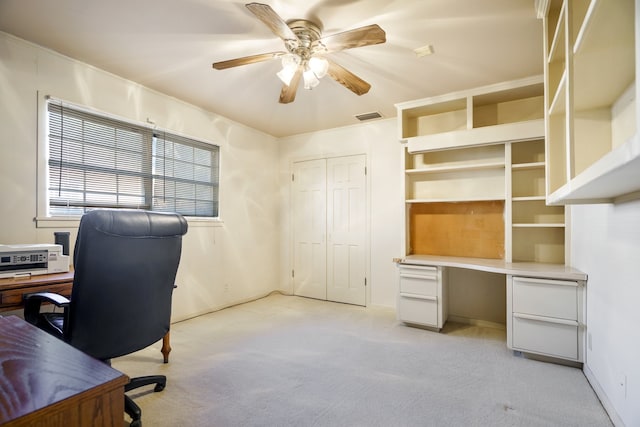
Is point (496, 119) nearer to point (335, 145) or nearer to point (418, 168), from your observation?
point (418, 168)

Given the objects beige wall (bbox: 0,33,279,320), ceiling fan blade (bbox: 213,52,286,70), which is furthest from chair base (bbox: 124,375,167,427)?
ceiling fan blade (bbox: 213,52,286,70)

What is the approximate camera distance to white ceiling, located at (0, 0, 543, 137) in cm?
203

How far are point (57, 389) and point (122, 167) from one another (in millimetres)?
2969

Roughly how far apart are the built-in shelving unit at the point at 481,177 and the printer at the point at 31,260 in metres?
3.23

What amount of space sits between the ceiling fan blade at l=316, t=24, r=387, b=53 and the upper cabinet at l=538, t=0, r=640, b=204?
0.91 m

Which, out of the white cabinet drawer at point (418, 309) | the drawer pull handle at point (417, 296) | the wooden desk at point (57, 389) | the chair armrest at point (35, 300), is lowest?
the white cabinet drawer at point (418, 309)

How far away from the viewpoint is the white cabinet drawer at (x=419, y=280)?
323cm

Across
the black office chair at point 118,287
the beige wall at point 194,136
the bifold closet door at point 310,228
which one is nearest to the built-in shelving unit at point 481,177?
the bifold closet door at point 310,228

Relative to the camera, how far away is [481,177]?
3520 millimetres

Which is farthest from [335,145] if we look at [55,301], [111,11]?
[55,301]

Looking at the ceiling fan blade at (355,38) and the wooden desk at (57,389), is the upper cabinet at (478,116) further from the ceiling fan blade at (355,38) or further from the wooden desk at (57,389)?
the wooden desk at (57,389)

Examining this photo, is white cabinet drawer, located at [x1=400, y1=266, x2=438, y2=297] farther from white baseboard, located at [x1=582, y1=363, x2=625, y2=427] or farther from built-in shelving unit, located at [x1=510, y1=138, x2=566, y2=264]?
white baseboard, located at [x1=582, y1=363, x2=625, y2=427]

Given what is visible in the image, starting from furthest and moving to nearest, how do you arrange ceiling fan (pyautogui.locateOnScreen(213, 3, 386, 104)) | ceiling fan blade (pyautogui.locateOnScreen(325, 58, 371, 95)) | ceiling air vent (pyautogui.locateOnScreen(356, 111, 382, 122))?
ceiling air vent (pyautogui.locateOnScreen(356, 111, 382, 122)) → ceiling fan blade (pyautogui.locateOnScreen(325, 58, 371, 95)) → ceiling fan (pyautogui.locateOnScreen(213, 3, 386, 104))

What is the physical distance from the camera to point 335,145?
4.62 meters
